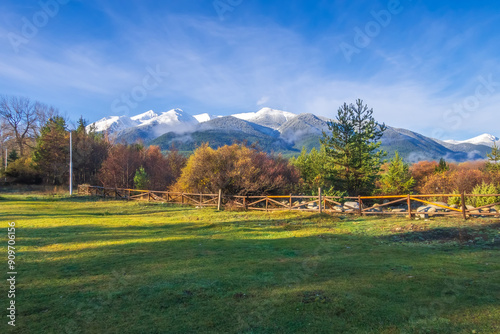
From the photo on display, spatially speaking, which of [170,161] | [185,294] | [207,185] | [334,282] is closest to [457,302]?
[334,282]

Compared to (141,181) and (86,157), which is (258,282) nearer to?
(141,181)

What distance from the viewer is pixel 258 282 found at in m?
5.20

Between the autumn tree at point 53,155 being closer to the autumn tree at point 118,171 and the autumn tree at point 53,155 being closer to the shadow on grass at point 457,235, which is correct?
the autumn tree at point 118,171

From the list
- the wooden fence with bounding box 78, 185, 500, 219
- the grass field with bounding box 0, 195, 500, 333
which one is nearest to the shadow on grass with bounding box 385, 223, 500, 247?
the grass field with bounding box 0, 195, 500, 333

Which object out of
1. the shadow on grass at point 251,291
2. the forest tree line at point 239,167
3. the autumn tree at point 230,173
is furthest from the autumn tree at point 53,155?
the shadow on grass at point 251,291

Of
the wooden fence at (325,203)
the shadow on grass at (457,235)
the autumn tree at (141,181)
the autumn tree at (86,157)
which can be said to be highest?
the autumn tree at (86,157)

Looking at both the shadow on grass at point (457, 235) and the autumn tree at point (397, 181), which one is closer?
the shadow on grass at point (457, 235)

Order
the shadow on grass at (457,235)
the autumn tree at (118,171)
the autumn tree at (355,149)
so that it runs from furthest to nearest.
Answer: the autumn tree at (118,171)
the autumn tree at (355,149)
the shadow on grass at (457,235)

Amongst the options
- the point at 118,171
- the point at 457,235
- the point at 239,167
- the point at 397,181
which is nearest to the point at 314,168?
the point at 397,181

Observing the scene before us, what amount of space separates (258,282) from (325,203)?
38.0 feet

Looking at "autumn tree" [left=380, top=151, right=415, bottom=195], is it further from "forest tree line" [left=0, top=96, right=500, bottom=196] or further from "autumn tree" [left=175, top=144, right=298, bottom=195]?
"autumn tree" [left=175, top=144, right=298, bottom=195]

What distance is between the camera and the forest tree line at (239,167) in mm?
22000

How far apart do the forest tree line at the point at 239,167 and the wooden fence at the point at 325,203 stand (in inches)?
53.5

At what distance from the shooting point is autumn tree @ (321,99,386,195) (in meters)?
26.3
